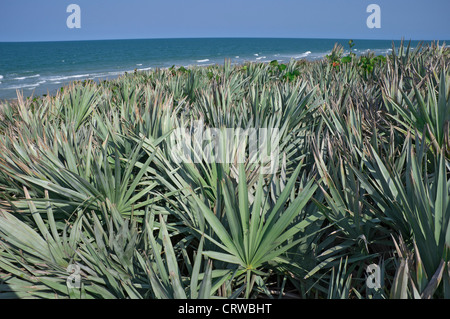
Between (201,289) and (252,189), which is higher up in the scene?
(252,189)

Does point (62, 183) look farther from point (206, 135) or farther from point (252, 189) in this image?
point (252, 189)

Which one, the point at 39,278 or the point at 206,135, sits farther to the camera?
the point at 206,135

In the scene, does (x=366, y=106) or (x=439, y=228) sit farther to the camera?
(x=366, y=106)

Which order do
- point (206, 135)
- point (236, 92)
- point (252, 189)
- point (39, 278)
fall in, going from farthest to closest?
point (236, 92)
point (206, 135)
point (252, 189)
point (39, 278)

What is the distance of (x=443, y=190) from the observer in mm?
1128

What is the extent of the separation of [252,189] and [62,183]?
3.34 feet

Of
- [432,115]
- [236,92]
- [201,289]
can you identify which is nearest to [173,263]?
[201,289]

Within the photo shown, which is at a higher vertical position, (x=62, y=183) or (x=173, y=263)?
(x=62, y=183)

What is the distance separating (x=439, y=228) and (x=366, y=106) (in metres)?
1.46

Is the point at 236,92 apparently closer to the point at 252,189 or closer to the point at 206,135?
the point at 206,135
